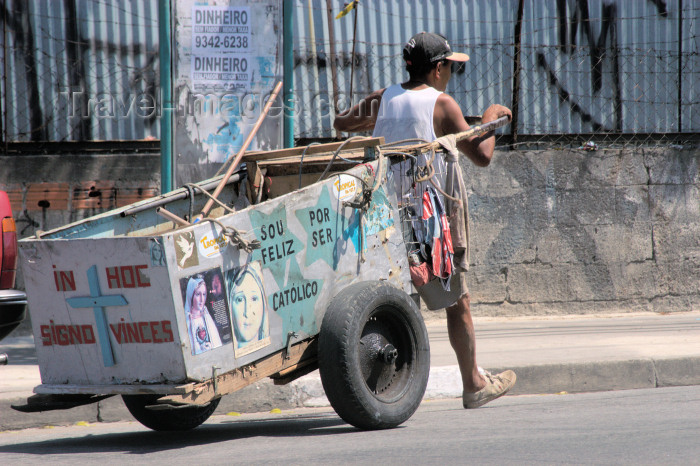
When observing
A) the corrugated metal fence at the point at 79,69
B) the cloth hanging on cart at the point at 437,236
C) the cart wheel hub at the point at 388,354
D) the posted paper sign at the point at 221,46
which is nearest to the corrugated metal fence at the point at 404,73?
the corrugated metal fence at the point at 79,69

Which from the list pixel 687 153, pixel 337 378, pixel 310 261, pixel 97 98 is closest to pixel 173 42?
pixel 97 98

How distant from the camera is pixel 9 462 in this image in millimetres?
3746

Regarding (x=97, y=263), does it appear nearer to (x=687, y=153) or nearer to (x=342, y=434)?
(x=342, y=434)

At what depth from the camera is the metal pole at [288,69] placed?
6.43 m

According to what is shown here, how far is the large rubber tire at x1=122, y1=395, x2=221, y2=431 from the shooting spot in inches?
173

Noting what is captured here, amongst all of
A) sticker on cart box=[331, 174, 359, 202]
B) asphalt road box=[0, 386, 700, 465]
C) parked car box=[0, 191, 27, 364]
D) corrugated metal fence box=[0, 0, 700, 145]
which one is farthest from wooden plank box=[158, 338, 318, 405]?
corrugated metal fence box=[0, 0, 700, 145]

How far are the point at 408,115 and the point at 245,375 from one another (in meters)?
1.77

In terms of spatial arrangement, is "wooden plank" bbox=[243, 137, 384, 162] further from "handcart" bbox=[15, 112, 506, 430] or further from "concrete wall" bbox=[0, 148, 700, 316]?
"concrete wall" bbox=[0, 148, 700, 316]

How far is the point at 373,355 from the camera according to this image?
4.18m

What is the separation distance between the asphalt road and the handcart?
0.20 metres

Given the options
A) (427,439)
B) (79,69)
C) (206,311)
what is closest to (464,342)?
(427,439)

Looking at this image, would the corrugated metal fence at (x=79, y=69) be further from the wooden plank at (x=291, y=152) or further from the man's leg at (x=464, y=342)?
the man's leg at (x=464, y=342)

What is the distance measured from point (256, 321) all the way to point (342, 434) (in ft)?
2.43

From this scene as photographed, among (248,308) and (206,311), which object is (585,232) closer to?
(248,308)
